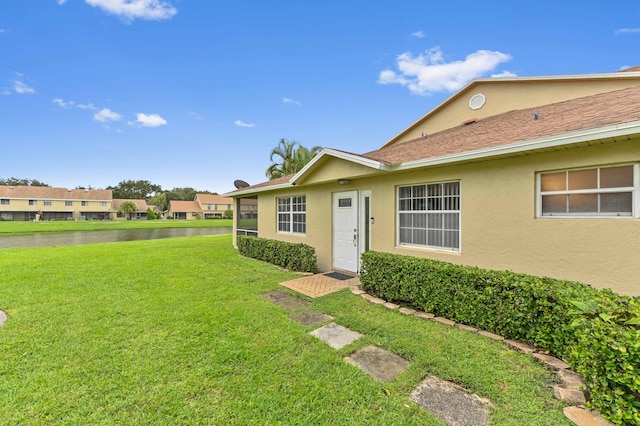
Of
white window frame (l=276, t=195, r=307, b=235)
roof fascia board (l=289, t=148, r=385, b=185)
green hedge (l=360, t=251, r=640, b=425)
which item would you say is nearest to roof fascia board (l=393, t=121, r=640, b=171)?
roof fascia board (l=289, t=148, r=385, b=185)

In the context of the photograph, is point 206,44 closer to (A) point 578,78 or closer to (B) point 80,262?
(B) point 80,262

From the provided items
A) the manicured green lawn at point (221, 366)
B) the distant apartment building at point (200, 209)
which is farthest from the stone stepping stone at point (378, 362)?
the distant apartment building at point (200, 209)

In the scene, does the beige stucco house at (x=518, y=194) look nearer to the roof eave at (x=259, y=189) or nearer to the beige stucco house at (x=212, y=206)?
the roof eave at (x=259, y=189)

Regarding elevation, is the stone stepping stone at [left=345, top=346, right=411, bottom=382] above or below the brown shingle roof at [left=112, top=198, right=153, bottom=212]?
below

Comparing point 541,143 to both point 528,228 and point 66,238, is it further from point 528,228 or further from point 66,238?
point 66,238

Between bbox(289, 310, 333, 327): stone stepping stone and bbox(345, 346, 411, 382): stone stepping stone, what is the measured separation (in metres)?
1.10

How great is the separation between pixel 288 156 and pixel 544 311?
69.9 feet

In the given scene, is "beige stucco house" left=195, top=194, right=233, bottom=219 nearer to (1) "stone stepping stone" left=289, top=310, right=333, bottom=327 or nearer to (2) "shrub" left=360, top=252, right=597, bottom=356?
(1) "stone stepping stone" left=289, top=310, right=333, bottom=327

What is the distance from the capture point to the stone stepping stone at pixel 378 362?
2.98 metres

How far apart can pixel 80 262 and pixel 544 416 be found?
12.9 meters

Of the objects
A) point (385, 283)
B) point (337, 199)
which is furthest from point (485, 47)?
point (385, 283)

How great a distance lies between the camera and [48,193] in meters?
54.0

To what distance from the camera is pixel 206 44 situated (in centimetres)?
1225

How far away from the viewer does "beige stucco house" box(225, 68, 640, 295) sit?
3.70m
